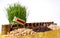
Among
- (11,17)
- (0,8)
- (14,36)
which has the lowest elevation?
(14,36)

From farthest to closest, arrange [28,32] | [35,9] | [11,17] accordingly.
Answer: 1. [35,9]
2. [11,17]
3. [28,32]

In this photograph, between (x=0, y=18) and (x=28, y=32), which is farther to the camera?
(x=0, y=18)

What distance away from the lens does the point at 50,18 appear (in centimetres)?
358

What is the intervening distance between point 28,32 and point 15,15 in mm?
555

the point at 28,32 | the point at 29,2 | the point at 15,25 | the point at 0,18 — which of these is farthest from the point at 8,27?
the point at 29,2

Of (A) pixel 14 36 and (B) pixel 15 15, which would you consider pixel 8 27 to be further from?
(A) pixel 14 36

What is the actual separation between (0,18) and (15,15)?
46.9 inches

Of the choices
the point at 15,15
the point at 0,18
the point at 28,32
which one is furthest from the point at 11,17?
the point at 0,18

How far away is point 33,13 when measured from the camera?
3.56 metres

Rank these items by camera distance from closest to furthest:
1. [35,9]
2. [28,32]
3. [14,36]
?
[14,36], [28,32], [35,9]

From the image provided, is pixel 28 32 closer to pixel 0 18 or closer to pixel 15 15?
pixel 15 15

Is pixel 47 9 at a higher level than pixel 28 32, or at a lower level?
higher

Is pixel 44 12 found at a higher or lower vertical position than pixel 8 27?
higher

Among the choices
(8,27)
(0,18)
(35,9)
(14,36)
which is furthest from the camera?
(35,9)
